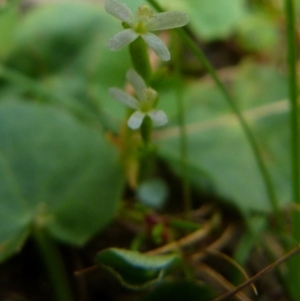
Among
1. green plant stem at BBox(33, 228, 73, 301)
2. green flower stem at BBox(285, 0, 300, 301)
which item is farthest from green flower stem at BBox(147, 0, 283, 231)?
green plant stem at BBox(33, 228, 73, 301)

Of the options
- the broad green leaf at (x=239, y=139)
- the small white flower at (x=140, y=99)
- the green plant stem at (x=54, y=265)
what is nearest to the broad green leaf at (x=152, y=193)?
the broad green leaf at (x=239, y=139)

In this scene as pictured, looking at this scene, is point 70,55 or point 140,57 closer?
point 140,57

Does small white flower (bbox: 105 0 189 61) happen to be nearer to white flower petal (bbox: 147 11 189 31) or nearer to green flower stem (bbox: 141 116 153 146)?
white flower petal (bbox: 147 11 189 31)

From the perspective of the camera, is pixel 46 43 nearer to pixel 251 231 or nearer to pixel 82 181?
pixel 82 181

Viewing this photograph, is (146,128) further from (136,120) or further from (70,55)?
(70,55)

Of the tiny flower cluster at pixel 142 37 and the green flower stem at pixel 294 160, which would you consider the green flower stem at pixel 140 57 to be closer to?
the tiny flower cluster at pixel 142 37

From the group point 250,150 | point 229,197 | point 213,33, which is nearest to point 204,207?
point 229,197

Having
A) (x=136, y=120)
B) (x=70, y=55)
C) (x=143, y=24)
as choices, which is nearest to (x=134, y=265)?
(x=136, y=120)
